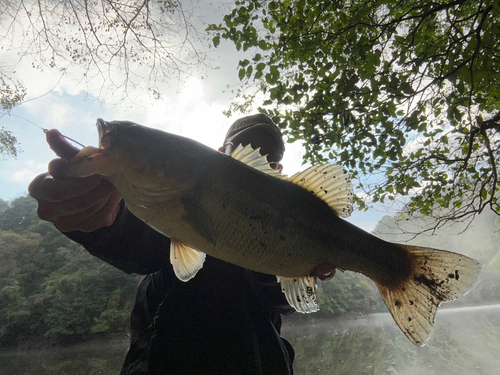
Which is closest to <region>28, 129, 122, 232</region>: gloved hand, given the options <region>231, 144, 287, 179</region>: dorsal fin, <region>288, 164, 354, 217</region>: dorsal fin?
<region>231, 144, 287, 179</region>: dorsal fin

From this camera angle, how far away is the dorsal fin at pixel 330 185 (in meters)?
1.78

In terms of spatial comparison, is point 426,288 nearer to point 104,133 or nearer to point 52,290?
point 104,133

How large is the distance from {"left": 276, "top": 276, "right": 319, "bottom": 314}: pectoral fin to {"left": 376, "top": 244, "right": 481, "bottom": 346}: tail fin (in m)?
0.55

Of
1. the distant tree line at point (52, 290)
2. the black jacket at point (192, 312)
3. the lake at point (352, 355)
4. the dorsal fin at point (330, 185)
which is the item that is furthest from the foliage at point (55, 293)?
the dorsal fin at point (330, 185)

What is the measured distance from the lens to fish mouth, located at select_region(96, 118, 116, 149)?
1332mm

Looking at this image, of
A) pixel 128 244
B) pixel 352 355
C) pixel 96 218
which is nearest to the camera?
pixel 96 218

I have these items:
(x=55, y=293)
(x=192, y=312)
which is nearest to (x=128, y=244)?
(x=192, y=312)

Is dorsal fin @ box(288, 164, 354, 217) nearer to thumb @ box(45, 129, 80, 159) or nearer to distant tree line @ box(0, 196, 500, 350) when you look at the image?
thumb @ box(45, 129, 80, 159)

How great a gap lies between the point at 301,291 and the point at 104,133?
1574 mm

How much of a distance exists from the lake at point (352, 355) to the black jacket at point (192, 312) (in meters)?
17.4

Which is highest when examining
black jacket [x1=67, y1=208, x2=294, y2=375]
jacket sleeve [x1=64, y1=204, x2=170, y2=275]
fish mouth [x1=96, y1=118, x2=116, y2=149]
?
fish mouth [x1=96, y1=118, x2=116, y2=149]

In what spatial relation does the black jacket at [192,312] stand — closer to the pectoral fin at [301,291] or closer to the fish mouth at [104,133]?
the pectoral fin at [301,291]

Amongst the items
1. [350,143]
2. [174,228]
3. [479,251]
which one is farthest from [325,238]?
[479,251]

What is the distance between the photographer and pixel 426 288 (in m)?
1.79
